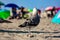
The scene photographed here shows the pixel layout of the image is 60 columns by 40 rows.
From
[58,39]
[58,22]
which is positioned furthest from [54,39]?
[58,22]

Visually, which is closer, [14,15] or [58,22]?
[58,22]

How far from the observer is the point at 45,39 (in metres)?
8.91

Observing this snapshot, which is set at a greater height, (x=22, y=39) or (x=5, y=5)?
(x=5, y=5)

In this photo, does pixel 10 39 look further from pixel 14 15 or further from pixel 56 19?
pixel 14 15

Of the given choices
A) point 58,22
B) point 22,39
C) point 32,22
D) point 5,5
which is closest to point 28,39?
point 22,39

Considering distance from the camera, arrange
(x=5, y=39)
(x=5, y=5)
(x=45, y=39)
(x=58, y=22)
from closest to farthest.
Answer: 1. (x=5, y=39)
2. (x=45, y=39)
3. (x=58, y=22)
4. (x=5, y=5)

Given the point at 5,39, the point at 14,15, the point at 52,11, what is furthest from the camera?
the point at 52,11

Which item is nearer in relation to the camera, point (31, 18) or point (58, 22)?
point (31, 18)

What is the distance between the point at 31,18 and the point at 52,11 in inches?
812

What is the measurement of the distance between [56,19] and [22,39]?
11.4 meters

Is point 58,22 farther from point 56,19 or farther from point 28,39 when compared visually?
point 28,39

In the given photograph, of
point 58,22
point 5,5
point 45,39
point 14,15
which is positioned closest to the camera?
point 45,39

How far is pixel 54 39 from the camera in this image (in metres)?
9.05

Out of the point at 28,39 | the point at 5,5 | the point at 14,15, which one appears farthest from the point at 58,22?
the point at 28,39
